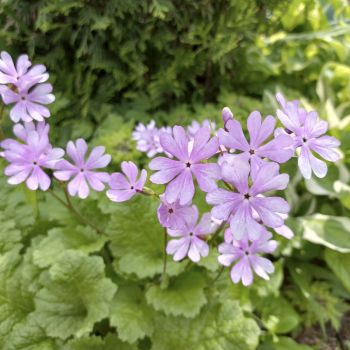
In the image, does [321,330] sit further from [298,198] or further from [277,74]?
[277,74]

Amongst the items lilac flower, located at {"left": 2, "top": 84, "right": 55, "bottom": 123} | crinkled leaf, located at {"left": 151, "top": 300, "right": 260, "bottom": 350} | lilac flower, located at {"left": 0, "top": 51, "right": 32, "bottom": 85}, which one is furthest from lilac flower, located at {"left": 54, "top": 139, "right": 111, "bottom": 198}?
crinkled leaf, located at {"left": 151, "top": 300, "right": 260, "bottom": 350}

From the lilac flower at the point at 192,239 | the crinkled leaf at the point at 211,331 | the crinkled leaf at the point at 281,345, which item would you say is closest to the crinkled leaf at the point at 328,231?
the crinkled leaf at the point at 281,345

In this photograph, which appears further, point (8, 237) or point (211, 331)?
point (8, 237)

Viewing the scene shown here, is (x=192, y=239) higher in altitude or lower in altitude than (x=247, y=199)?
lower

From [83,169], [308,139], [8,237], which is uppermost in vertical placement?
[308,139]

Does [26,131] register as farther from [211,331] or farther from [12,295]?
[211,331]

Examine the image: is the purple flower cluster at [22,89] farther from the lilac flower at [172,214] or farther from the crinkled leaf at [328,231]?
the crinkled leaf at [328,231]

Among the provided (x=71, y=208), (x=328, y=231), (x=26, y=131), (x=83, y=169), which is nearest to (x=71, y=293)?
(x=71, y=208)
